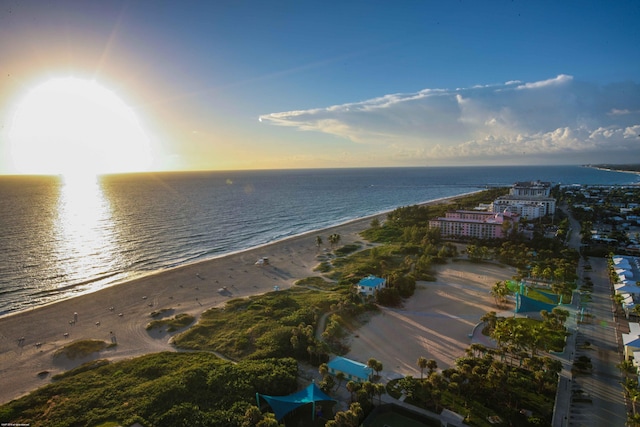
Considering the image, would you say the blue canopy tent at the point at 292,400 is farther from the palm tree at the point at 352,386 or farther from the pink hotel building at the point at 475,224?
the pink hotel building at the point at 475,224

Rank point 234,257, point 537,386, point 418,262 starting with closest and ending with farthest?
point 537,386 → point 418,262 → point 234,257

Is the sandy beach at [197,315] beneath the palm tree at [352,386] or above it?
beneath

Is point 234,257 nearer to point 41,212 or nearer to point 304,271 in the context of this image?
point 304,271

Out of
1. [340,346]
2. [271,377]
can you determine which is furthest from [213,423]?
[340,346]

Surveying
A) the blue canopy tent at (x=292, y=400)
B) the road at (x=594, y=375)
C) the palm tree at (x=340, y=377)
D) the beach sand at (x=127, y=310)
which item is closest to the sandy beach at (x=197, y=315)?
the beach sand at (x=127, y=310)

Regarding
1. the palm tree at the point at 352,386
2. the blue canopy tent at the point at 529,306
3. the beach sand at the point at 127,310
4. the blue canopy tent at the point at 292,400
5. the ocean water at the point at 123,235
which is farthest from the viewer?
the ocean water at the point at 123,235

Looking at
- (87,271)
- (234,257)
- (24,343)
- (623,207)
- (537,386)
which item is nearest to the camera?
(537,386)

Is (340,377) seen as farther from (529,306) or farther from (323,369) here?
(529,306)

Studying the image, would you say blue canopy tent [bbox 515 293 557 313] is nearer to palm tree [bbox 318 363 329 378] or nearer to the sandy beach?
the sandy beach
